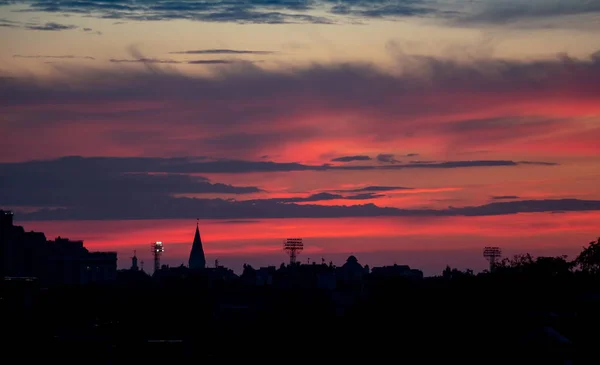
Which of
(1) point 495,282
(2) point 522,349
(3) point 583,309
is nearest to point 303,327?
(3) point 583,309

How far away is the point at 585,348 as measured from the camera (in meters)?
82.6

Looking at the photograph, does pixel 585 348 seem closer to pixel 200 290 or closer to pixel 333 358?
pixel 333 358

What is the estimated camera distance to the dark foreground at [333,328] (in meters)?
82.3

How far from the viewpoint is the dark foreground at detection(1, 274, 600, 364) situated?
8231cm

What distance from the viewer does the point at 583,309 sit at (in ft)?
354

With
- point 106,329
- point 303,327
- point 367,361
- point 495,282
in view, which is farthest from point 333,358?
point 495,282

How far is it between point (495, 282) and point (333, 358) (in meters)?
53.8

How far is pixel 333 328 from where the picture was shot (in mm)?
105438

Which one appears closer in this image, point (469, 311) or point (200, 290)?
point (469, 311)

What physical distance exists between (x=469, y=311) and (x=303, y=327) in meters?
12.3

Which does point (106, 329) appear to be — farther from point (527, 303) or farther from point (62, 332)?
point (527, 303)

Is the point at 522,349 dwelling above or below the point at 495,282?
below

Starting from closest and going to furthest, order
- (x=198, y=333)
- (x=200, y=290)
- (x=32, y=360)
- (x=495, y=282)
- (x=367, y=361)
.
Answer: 1. (x=32, y=360)
2. (x=367, y=361)
3. (x=198, y=333)
4. (x=495, y=282)
5. (x=200, y=290)

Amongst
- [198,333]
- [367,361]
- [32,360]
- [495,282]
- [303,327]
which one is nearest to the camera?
[32,360]
